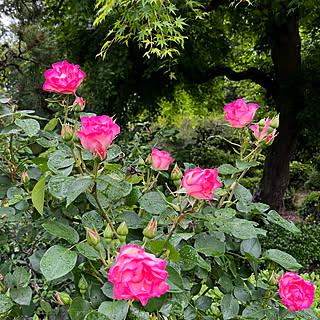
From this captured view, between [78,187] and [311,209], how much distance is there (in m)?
6.00

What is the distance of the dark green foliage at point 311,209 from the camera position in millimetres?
5727

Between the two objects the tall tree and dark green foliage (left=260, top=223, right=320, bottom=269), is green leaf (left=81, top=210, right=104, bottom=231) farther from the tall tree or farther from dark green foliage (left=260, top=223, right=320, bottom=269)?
dark green foliage (left=260, top=223, right=320, bottom=269)

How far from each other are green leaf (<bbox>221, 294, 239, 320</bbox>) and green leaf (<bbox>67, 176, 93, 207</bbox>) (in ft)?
1.33

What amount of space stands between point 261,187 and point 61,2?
339cm

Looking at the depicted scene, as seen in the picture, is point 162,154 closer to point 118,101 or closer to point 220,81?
point 118,101

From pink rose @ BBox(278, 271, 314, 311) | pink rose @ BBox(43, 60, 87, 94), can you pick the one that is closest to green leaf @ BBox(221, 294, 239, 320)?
pink rose @ BBox(278, 271, 314, 311)

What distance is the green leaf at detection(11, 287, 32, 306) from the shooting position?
76 centimetres

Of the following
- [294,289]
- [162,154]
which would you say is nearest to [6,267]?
[162,154]

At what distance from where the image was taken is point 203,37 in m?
4.01

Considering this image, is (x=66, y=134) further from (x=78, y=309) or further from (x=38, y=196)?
(x=78, y=309)

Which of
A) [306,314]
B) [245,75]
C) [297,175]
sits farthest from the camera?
[297,175]

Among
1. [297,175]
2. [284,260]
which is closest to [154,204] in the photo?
[284,260]

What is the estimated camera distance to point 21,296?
0.77 m

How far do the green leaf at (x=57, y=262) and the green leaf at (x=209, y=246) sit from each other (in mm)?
250
